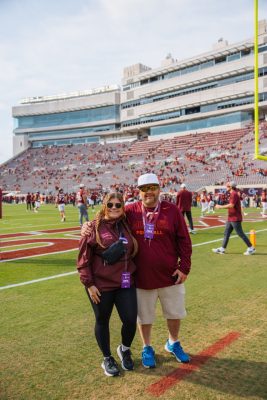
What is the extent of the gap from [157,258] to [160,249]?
8cm

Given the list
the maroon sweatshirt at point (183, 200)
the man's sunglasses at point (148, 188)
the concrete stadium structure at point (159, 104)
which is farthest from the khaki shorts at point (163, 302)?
the concrete stadium structure at point (159, 104)

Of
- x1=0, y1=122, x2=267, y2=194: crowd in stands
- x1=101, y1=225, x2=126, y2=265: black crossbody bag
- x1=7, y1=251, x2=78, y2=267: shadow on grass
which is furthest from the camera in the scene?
x1=0, y1=122, x2=267, y2=194: crowd in stands

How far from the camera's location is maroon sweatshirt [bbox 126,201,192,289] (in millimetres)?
3480

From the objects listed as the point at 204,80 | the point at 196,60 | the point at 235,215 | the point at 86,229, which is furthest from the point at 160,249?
the point at 196,60

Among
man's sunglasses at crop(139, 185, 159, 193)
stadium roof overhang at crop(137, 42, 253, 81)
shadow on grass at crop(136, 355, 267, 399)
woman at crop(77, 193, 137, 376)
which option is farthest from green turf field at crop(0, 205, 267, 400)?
stadium roof overhang at crop(137, 42, 253, 81)

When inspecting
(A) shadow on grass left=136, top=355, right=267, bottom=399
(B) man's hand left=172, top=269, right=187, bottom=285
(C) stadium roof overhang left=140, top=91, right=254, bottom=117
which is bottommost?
(A) shadow on grass left=136, top=355, right=267, bottom=399

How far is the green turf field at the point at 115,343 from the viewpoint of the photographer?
3090mm

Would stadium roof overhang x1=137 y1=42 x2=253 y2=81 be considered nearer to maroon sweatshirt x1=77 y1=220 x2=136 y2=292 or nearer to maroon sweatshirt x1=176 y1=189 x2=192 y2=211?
maroon sweatshirt x1=176 y1=189 x2=192 y2=211

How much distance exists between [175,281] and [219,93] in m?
55.2

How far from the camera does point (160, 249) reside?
11.5 ft

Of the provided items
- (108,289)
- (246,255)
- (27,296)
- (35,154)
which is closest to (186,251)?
(108,289)

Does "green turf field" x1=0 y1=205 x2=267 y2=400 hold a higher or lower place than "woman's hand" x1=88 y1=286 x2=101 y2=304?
lower

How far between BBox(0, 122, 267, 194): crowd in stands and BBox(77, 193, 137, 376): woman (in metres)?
29.5

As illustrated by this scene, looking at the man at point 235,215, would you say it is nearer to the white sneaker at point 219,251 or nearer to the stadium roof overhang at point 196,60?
the white sneaker at point 219,251
